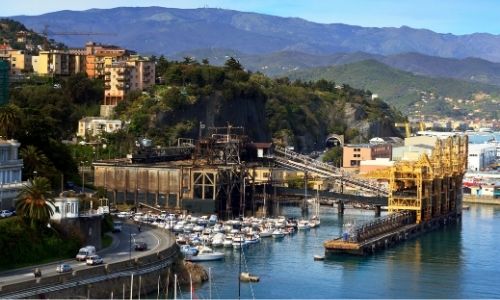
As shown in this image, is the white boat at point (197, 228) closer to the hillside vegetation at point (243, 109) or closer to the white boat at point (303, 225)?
the white boat at point (303, 225)

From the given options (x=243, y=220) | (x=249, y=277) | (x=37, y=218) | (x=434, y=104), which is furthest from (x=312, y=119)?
(x=434, y=104)

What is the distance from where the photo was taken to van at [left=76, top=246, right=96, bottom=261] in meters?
25.2

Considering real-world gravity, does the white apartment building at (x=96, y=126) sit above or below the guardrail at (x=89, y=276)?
above

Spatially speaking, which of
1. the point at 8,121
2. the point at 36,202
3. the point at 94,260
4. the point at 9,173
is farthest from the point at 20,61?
the point at 94,260

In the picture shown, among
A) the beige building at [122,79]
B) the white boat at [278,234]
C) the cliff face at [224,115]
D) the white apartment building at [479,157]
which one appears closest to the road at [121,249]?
the white boat at [278,234]

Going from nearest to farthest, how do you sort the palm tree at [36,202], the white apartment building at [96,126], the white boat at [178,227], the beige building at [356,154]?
the palm tree at [36,202] < the white boat at [178,227] < the white apartment building at [96,126] < the beige building at [356,154]

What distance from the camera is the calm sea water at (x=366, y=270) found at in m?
28.8

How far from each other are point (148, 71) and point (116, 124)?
298 inches

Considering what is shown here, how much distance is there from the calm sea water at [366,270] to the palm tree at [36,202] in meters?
3.77

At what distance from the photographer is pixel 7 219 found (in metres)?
25.0

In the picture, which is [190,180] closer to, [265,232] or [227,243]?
[265,232]

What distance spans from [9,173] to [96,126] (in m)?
27.2

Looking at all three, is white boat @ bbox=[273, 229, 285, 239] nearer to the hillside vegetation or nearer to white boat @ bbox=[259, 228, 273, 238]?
white boat @ bbox=[259, 228, 273, 238]

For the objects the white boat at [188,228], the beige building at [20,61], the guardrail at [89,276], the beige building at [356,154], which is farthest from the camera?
the beige building at [356,154]
